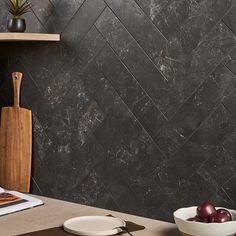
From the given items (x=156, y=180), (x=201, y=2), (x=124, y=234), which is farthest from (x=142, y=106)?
(x=124, y=234)

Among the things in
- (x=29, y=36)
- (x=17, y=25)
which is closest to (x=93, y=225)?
(x=29, y=36)

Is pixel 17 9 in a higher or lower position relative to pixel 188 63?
higher

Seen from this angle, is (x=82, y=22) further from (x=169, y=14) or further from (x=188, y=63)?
(x=188, y=63)

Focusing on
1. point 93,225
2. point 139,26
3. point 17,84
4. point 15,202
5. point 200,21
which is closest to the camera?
point 93,225

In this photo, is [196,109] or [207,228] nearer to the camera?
[207,228]

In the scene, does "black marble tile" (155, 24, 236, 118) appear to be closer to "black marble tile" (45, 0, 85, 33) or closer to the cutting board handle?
"black marble tile" (45, 0, 85, 33)

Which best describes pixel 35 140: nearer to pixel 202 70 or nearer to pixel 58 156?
pixel 58 156

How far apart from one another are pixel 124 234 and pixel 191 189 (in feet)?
2.96

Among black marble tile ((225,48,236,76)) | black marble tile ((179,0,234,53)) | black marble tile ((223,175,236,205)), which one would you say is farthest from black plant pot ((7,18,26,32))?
black marble tile ((223,175,236,205))

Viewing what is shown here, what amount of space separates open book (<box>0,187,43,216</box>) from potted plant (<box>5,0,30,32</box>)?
1.19 m

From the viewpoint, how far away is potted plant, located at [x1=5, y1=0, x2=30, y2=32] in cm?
340

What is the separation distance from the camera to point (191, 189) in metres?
2.85

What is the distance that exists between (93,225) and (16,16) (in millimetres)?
1746

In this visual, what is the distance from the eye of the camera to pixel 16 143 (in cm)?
355
